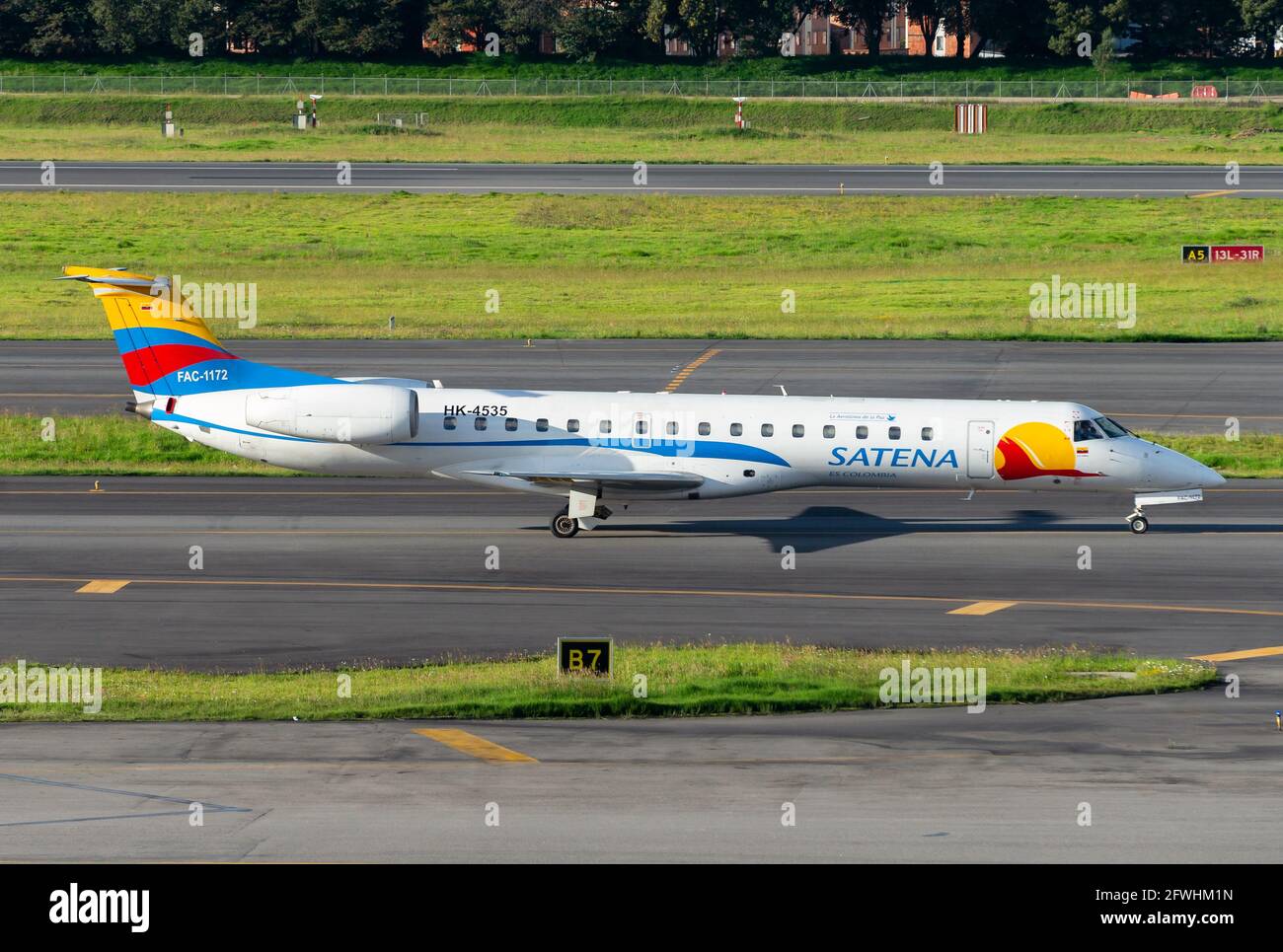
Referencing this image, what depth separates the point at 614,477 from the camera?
3572cm

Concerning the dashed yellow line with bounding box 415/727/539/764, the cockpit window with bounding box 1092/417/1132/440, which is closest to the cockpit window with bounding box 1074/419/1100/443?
the cockpit window with bounding box 1092/417/1132/440

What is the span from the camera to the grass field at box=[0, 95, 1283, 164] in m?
107

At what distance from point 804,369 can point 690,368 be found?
12.6 ft

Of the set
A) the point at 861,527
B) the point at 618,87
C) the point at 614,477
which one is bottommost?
the point at 861,527

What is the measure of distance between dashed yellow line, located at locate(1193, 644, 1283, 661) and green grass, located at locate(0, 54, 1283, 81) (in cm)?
11193

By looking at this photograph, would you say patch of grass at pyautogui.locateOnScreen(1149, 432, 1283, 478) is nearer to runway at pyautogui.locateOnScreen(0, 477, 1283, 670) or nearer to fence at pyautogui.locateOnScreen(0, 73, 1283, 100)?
runway at pyautogui.locateOnScreen(0, 477, 1283, 670)

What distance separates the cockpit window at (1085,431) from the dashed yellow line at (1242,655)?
867 centimetres

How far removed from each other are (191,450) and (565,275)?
29476 millimetres

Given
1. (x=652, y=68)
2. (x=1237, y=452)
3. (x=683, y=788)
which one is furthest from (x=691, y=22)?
(x=683, y=788)

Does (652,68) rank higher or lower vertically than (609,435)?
higher

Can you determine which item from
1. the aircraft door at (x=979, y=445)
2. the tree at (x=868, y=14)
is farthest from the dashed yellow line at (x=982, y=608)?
the tree at (x=868, y=14)

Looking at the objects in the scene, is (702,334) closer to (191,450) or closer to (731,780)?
(191,450)

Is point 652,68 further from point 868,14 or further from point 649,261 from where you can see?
point 649,261

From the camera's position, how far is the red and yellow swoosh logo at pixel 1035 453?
119 ft
